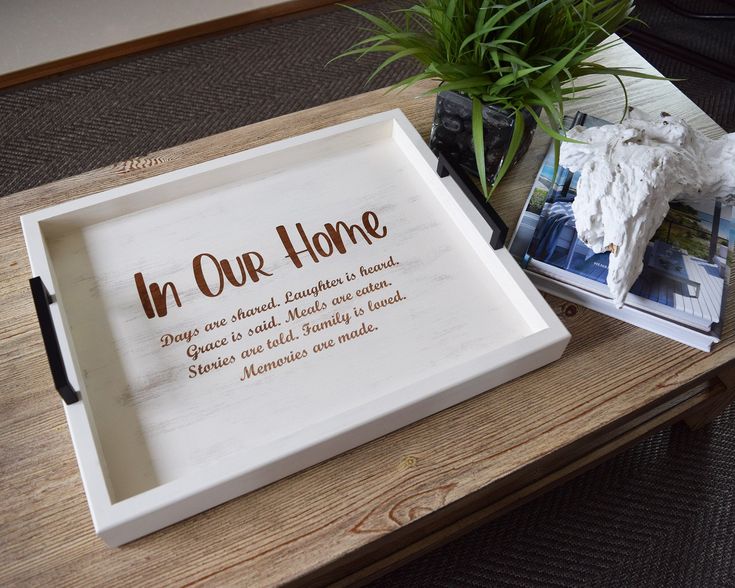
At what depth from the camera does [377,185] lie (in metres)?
0.89

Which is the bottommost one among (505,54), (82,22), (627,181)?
(627,181)

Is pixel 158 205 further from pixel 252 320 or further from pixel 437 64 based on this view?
pixel 437 64

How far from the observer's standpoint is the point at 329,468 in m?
0.68

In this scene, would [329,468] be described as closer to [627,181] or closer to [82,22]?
[627,181]

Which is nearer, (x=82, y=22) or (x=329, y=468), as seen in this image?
(x=329, y=468)

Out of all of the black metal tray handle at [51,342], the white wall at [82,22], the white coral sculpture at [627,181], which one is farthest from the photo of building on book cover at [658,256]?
the white wall at [82,22]

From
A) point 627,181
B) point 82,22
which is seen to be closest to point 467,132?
point 627,181

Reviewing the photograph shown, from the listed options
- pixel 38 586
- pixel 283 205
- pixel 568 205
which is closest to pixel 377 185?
pixel 283 205

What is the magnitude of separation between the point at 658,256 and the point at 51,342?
75cm

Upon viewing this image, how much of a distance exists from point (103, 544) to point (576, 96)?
929mm

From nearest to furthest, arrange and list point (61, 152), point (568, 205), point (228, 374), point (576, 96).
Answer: point (228, 374) < point (568, 205) < point (576, 96) < point (61, 152)

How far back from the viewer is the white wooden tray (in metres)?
0.66

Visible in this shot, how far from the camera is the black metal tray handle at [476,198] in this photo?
777 millimetres

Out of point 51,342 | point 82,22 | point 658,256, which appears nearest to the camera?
point 51,342
